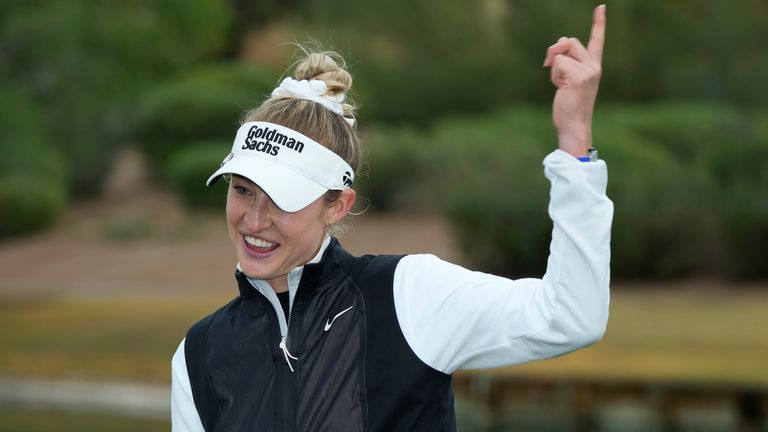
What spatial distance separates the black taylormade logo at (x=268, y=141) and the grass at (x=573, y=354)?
7849mm

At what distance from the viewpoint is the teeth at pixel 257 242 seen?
263 cm

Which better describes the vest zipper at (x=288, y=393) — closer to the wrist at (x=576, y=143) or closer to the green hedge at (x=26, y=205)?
the wrist at (x=576, y=143)

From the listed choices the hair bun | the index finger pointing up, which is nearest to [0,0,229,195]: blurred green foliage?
the hair bun

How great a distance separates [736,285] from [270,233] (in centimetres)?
1287

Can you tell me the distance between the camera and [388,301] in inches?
100

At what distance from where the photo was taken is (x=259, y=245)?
264cm

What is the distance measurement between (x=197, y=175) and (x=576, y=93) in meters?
17.8

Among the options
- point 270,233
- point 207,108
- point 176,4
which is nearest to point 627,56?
point 207,108

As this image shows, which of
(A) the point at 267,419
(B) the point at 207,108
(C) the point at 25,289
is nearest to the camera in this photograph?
(A) the point at 267,419

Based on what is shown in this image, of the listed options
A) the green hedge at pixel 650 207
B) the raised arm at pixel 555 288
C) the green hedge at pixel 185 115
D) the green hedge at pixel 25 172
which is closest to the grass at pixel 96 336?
the green hedge at pixel 25 172

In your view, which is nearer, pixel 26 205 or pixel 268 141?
pixel 268 141

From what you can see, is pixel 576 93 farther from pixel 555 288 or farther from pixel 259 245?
pixel 259 245

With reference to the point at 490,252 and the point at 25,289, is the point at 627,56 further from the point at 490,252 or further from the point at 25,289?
the point at 25,289

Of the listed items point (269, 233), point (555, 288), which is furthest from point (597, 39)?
point (269, 233)
